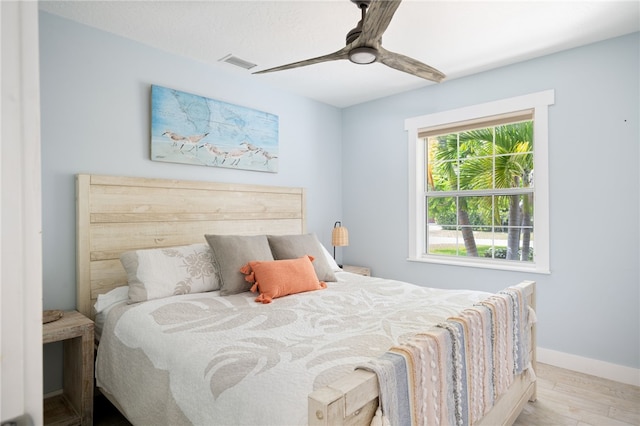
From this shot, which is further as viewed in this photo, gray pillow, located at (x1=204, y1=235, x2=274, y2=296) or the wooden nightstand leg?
gray pillow, located at (x1=204, y1=235, x2=274, y2=296)

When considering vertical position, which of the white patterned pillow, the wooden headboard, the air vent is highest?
the air vent

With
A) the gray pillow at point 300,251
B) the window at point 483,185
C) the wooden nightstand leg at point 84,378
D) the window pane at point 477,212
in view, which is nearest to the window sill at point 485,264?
the window at point 483,185

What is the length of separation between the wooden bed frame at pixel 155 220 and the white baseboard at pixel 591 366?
29.8 inches

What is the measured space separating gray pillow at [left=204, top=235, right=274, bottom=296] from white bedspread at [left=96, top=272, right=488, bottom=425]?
0.32ft

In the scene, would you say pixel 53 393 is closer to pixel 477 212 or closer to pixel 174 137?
pixel 174 137

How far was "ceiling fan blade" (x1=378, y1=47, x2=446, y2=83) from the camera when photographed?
1960 millimetres

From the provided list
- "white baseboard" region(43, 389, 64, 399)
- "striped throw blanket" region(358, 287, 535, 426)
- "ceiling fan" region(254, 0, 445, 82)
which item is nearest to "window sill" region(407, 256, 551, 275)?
"striped throw blanket" region(358, 287, 535, 426)

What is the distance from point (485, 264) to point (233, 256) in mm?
2327

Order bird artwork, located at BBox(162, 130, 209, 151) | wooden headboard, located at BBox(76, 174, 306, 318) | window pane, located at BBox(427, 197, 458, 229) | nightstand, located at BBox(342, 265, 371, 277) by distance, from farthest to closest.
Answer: nightstand, located at BBox(342, 265, 371, 277), window pane, located at BBox(427, 197, 458, 229), bird artwork, located at BBox(162, 130, 209, 151), wooden headboard, located at BBox(76, 174, 306, 318)

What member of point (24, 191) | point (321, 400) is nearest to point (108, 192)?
point (321, 400)

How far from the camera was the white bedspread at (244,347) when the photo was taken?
1256mm

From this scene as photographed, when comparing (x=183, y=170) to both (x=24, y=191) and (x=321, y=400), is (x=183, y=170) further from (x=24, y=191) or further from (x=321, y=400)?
A: (x=24, y=191)

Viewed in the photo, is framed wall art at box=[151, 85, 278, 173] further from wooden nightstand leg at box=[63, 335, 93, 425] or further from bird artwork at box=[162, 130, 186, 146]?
wooden nightstand leg at box=[63, 335, 93, 425]

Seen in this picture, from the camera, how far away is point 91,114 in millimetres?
2596
